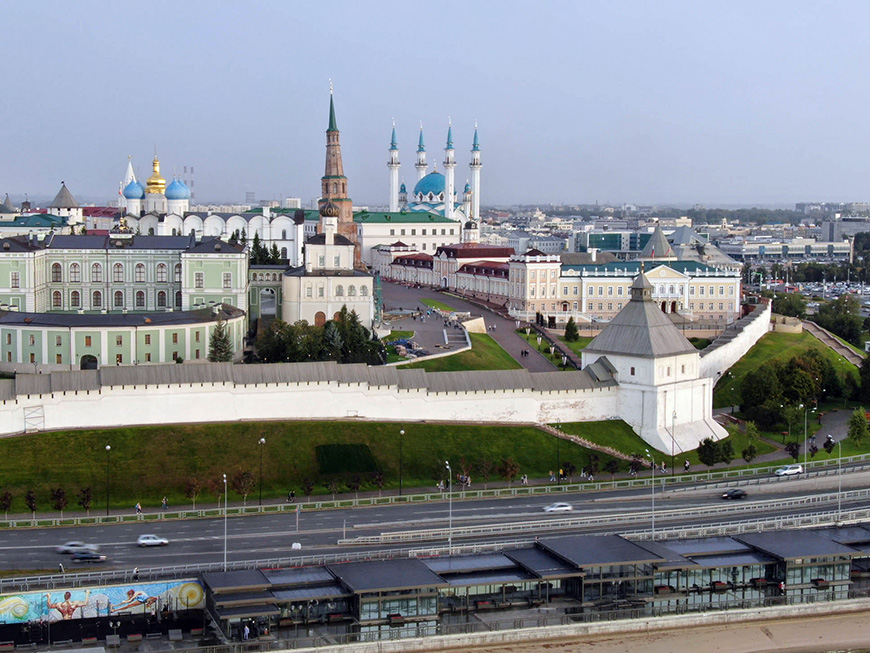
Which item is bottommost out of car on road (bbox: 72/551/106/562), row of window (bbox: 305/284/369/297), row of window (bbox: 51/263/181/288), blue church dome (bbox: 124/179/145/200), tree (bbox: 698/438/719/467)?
car on road (bbox: 72/551/106/562)

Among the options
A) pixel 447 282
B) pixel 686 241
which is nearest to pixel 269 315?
pixel 447 282

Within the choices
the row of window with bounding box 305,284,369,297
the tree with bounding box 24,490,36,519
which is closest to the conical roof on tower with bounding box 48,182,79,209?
the row of window with bounding box 305,284,369,297

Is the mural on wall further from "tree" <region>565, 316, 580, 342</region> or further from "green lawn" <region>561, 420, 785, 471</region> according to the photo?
"tree" <region>565, 316, 580, 342</region>

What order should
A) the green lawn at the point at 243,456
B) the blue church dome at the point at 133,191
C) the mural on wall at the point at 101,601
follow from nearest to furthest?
the mural on wall at the point at 101,601
the green lawn at the point at 243,456
the blue church dome at the point at 133,191

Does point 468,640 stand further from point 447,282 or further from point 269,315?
point 447,282

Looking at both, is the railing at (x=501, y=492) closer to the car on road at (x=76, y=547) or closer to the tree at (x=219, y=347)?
the car on road at (x=76, y=547)

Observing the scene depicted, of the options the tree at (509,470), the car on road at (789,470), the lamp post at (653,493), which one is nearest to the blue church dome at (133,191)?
the lamp post at (653,493)

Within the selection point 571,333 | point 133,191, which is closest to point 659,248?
point 571,333
